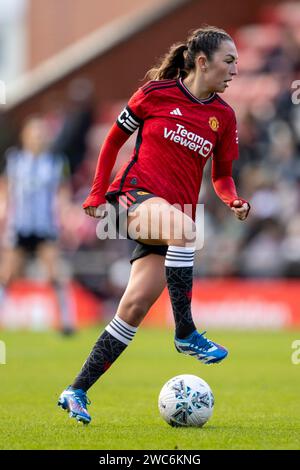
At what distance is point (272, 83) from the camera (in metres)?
19.7

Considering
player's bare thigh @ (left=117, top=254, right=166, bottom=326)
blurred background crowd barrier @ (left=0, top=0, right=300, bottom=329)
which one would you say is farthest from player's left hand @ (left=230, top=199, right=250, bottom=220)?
blurred background crowd barrier @ (left=0, top=0, right=300, bottom=329)

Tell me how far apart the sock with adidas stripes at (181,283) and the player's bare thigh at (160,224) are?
0.06 meters

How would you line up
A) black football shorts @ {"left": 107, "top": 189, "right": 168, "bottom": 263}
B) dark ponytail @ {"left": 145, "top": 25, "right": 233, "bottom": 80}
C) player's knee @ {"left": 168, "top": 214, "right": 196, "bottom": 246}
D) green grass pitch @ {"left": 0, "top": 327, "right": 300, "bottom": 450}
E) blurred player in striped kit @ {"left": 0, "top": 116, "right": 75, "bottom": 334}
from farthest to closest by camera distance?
blurred player in striped kit @ {"left": 0, "top": 116, "right": 75, "bottom": 334} < dark ponytail @ {"left": 145, "top": 25, "right": 233, "bottom": 80} < black football shorts @ {"left": 107, "top": 189, "right": 168, "bottom": 263} < player's knee @ {"left": 168, "top": 214, "right": 196, "bottom": 246} < green grass pitch @ {"left": 0, "top": 327, "right": 300, "bottom": 450}

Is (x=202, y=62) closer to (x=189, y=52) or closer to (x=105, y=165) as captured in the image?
(x=189, y=52)

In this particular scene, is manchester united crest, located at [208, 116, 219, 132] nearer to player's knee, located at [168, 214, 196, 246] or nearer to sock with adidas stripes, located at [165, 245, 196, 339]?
player's knee, located at [168, 214, 196, 246]

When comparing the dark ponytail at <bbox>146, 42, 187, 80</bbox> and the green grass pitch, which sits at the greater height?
the dark ponytail at <bbox>146, 42, 187, 80</bbox>

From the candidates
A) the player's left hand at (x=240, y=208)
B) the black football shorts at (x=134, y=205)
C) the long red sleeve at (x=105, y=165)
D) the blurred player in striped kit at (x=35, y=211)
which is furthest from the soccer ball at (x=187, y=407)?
the blurred player in striped kit at (x=35, y=211)

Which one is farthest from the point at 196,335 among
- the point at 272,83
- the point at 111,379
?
the point at 272,83

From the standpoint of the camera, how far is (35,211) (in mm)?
14266

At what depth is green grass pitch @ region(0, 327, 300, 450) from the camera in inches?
228

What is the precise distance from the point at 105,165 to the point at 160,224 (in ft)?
1.69

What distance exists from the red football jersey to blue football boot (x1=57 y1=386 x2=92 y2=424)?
3.99 feet

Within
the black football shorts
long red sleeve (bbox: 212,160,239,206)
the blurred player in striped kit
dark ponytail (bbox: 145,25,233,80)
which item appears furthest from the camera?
the blurred player in striped kit

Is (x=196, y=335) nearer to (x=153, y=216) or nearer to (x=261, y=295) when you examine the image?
(x=153, y=216)
